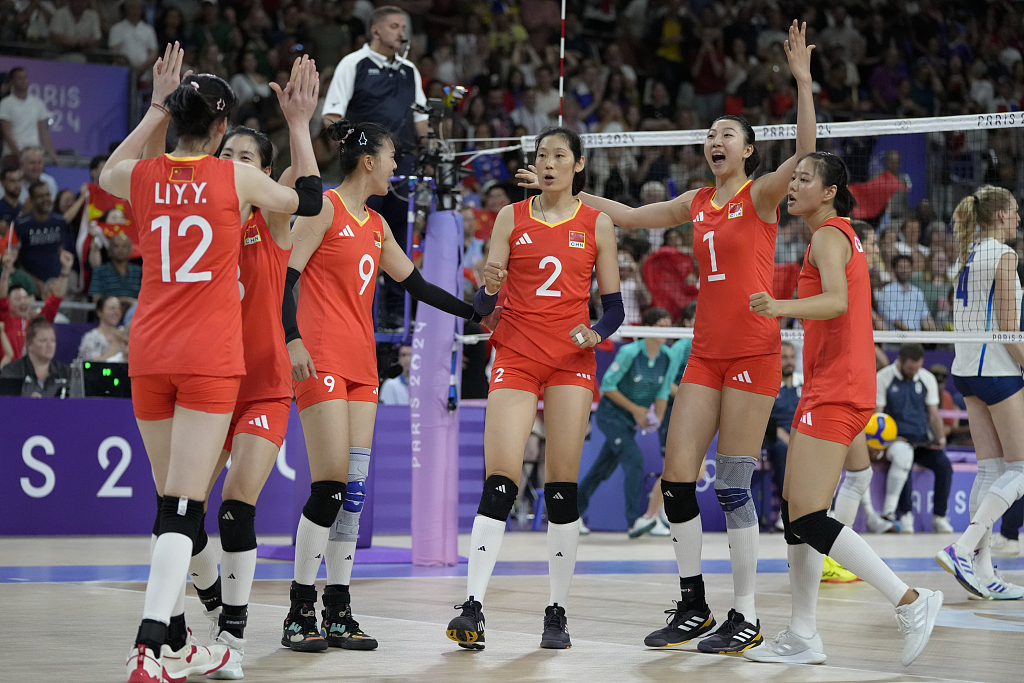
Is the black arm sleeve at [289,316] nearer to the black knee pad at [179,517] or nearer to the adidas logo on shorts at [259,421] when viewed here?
the adidas logo on shorts at [259,421]

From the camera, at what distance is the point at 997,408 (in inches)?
307

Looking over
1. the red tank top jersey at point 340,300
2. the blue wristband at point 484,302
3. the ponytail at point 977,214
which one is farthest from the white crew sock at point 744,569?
the ponytail at point 977,214

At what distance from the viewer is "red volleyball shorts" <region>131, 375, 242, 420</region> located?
4301 mm

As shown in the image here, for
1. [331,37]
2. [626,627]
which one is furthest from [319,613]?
[331,37]

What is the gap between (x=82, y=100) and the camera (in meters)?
14.4

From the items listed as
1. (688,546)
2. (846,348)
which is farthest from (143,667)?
(846,348)

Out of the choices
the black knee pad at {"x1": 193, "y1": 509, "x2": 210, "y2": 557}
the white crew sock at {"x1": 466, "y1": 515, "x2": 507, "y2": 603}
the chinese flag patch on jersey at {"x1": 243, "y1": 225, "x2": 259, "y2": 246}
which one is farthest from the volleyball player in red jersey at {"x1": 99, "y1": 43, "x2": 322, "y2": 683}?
the white crew sock at {"x1": 466, "y1": 515, "x2": 507, "y2": 603}

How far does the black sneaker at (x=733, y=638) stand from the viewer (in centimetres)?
554

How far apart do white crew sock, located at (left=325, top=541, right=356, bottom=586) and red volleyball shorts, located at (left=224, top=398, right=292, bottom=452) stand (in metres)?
0.79

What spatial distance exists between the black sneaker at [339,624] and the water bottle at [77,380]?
5956mm

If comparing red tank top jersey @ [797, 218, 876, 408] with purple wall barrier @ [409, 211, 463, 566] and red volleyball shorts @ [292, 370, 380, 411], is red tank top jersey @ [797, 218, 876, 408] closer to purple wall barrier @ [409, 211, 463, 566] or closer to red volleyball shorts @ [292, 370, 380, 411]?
red volleyball shorts @ [292, 370, 380, 411]

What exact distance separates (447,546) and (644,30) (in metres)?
→ 12.4

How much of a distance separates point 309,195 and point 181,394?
91 centimetres

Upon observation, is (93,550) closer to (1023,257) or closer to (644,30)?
(1023,257)
